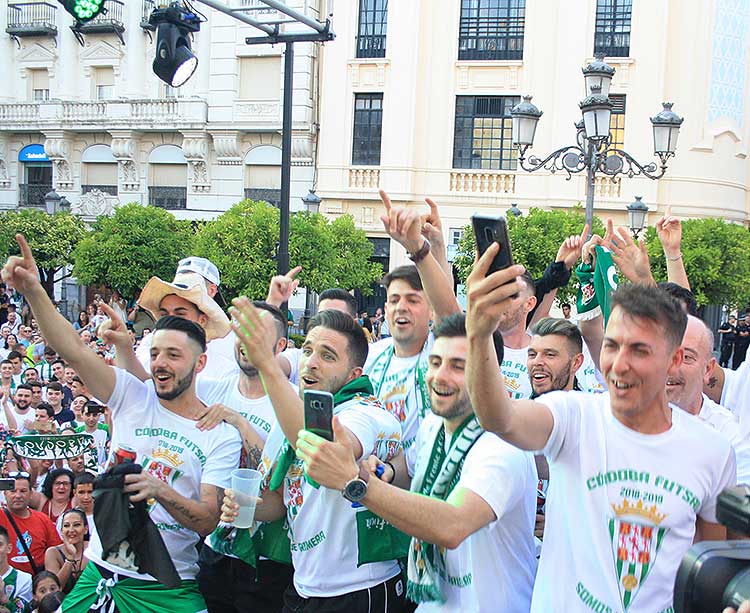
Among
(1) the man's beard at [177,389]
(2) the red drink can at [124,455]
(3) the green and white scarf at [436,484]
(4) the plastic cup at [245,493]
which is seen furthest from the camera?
(1) the man's beard at [177,389]

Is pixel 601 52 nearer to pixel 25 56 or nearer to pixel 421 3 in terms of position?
pixel 421 3

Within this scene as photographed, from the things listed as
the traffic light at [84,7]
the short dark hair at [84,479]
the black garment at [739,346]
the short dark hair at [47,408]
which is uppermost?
the traffic light at [84,7]

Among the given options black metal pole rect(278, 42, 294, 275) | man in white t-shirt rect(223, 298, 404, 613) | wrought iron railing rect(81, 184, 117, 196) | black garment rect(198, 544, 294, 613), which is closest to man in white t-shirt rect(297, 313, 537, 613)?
man in white t-shirt rect(223, 298, 404, 613)

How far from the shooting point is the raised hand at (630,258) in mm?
4129

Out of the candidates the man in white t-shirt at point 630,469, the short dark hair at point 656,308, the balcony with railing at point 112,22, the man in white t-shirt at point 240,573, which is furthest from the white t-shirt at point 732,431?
the balcony with railing at point 112,22

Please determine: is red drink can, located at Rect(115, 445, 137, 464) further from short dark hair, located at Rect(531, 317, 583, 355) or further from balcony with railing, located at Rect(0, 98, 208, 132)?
balcony with railing, located at Rect(0, 98, 208, 132)

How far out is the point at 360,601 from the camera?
11.3 ft

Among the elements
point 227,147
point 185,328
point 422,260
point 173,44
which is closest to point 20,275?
point 185,328

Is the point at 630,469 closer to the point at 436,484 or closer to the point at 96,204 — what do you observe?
the point at 436,484

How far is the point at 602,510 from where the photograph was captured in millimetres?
2584

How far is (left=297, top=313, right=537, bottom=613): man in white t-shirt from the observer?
98.6 inches

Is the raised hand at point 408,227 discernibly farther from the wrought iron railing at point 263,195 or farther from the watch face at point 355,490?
the wrought iron railing at point 263,195

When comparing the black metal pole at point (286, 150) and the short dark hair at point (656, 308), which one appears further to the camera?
the black metal pole at point (286, 150)

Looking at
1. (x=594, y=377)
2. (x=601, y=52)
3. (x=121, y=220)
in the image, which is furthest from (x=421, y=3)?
(x=594, y=377)
